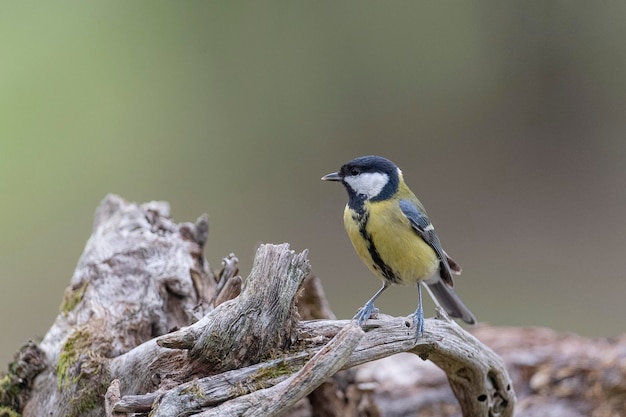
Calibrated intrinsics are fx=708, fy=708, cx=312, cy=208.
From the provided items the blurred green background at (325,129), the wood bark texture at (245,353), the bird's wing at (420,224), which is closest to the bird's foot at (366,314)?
the wood bark texture at (245,353)

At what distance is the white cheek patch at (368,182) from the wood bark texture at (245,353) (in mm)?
399

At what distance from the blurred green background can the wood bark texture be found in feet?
7.18

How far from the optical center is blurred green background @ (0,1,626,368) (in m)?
5.21

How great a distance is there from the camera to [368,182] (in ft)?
7.27

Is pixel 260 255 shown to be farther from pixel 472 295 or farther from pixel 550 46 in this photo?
pixel 550 46

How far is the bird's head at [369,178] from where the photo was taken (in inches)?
86.5

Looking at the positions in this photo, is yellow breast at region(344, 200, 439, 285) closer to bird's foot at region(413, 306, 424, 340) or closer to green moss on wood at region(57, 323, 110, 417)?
bird's foot at region(413, 306, 424, 340)

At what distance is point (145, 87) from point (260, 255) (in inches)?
166

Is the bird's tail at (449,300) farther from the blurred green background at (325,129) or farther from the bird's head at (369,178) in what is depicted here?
the blurred green background at (325,129)

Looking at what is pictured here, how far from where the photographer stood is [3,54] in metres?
4.86

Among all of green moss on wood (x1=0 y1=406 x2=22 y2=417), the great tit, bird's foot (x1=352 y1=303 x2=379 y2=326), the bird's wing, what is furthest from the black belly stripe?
green moss on wood (x1=0 y1=406 x2=22 y2=417)

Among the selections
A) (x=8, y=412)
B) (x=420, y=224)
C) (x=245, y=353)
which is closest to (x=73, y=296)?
(x=8, y=412)

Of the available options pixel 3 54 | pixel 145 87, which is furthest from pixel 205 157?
pixel 3 54

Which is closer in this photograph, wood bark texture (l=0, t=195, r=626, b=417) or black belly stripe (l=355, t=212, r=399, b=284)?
wood bark texture (l=0, t=195, r=626, b=417)
